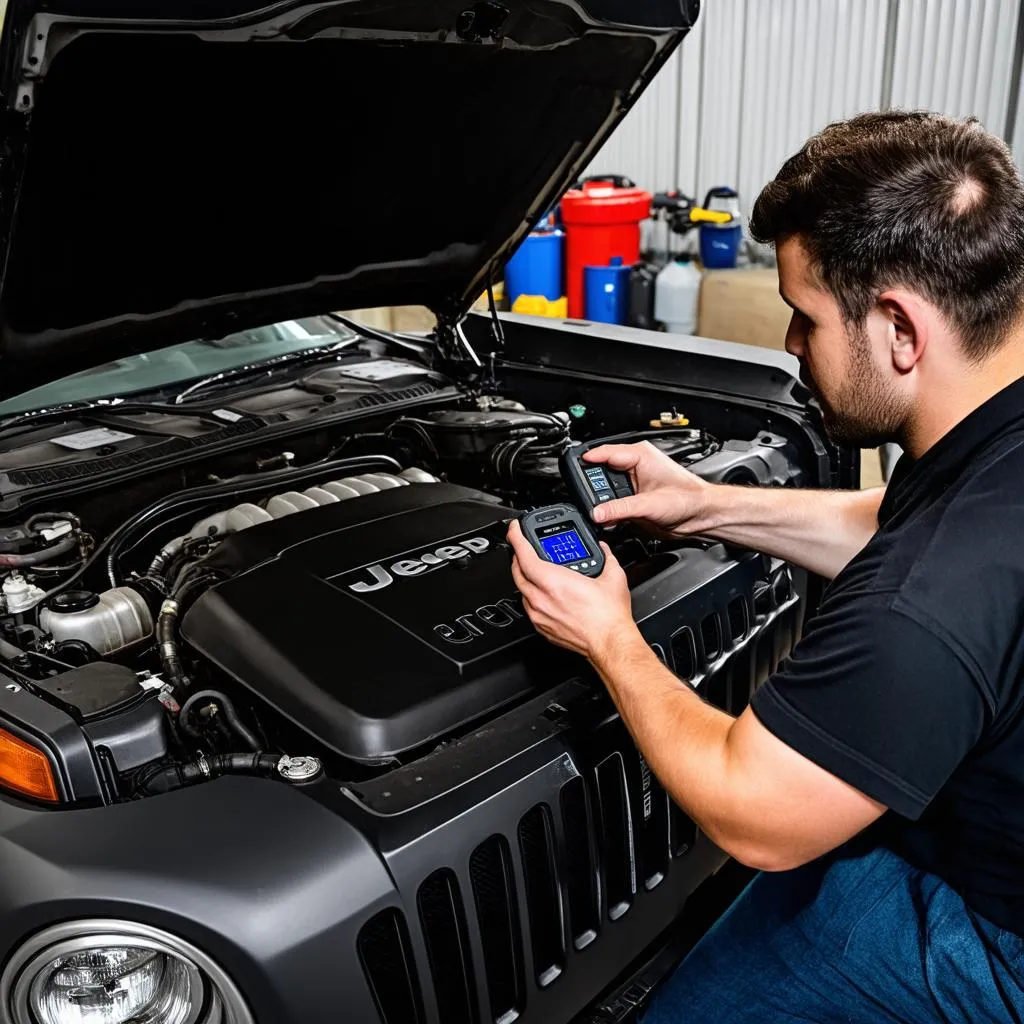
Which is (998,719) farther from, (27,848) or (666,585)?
(27,848)

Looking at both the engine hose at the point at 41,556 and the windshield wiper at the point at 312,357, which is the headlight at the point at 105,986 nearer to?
the engine hose at the point at 41,556

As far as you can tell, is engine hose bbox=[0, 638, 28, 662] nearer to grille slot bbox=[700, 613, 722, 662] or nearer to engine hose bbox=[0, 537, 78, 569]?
engine hose bbox=[0, 537, 78, 569]

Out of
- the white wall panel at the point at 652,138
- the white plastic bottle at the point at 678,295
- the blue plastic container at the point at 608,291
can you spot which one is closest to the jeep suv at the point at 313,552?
the white plastic bottle at the point at 678,295

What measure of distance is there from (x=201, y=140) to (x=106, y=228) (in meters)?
0.21

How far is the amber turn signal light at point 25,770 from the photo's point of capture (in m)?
1.16

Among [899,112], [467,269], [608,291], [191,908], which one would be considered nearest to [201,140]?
[467,269]

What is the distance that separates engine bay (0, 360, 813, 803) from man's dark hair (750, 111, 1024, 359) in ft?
1.90

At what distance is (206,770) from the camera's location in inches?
47.1

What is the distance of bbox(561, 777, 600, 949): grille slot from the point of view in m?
1.36

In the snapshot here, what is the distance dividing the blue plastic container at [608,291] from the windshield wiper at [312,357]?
136 inches

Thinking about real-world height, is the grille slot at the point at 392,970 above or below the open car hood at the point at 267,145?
below

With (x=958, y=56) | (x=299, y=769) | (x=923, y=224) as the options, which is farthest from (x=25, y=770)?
(x=958, y=56)

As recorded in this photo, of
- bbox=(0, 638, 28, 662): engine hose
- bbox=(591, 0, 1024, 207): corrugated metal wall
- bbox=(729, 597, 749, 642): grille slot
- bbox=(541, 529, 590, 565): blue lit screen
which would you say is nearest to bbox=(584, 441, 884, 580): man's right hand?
bbox=(729, 597, 749, 642): grille slot

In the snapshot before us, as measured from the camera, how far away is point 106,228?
1.70 m
